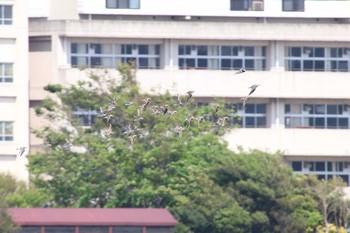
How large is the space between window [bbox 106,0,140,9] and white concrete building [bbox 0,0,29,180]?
12.3 ft

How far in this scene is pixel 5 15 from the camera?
68.1 meters

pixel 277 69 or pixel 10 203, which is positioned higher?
pixel 277 69

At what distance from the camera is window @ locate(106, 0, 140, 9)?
2692 inches

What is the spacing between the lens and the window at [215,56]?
226 ft

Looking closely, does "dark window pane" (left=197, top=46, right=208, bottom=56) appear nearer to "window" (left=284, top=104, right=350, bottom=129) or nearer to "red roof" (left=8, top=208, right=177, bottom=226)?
"window" (left=284, top=104, right=350, bottom=129)

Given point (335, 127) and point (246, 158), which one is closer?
point (246, 158)

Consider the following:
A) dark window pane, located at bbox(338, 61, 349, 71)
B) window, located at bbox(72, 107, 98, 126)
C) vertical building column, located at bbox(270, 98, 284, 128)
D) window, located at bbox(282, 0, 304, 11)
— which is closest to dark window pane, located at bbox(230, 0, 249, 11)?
window, located at bbox(282, 0, 304, 11)

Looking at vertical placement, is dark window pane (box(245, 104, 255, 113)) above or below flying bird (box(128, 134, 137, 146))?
above

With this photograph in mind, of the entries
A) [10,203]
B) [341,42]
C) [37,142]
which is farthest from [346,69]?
[10,203]

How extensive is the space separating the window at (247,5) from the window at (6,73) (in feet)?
33.5

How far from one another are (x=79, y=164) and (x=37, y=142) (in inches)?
428

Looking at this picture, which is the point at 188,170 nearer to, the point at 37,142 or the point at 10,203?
the point at 10,203

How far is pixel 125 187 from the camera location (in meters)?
56.7

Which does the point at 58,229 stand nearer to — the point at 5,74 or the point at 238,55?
the point at 5,74
